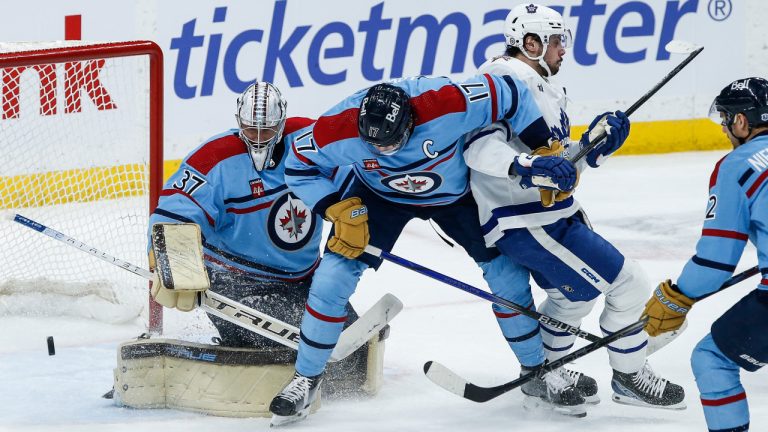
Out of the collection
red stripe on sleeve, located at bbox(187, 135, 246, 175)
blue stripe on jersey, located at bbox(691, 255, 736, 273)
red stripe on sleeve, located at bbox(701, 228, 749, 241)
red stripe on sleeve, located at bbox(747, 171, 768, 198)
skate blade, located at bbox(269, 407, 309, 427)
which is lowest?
skate blade, located at bbox(269, 407, 309, 427)

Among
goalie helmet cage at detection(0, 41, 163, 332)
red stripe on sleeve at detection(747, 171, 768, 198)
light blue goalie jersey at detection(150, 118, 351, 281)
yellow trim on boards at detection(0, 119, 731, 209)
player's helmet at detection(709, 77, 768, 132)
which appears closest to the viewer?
red stripe on sleeve at detection(747, 171, 768, 198)

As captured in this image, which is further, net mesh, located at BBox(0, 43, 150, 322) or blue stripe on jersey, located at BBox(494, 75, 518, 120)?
net mesh, located at BBox(0, 43, 150, 322)

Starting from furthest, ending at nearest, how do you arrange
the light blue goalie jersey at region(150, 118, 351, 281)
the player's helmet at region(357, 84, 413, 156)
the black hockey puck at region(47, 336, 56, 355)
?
1. the black hockey puck at region(47, 336, 56, 355)
2. the light blue goalie jersey at region(150, 118, 351, 281)
3. the player's helmet at region(357, 84, 413, 156)

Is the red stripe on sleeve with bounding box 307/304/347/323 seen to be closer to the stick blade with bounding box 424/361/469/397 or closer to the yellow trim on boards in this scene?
the stick blade with bounding box 424/361/469/397

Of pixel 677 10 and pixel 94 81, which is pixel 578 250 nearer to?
pixel 94 81

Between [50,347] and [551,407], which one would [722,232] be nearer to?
[551,407]

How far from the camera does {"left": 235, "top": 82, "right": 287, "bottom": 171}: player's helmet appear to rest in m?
3.44

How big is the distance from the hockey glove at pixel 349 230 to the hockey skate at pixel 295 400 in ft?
1.15

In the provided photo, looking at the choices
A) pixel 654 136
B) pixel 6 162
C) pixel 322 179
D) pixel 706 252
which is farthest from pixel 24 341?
pixel 654 136

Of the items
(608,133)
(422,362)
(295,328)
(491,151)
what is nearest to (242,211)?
(295,328)

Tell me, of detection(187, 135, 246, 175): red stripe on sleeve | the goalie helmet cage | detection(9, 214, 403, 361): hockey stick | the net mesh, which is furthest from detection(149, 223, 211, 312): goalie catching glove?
the net mesh

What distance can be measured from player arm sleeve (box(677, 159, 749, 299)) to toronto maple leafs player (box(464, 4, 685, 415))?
494 mm

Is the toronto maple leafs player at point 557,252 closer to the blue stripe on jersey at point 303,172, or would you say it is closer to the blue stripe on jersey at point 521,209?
the blue stripe on jersey at point 521,209

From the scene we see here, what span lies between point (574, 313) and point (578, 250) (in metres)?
0.26
